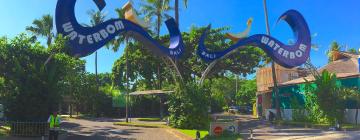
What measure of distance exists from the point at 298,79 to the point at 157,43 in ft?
77.4

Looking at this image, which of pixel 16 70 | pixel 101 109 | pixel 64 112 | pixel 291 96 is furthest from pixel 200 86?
pixel 64 112

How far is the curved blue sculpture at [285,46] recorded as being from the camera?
99.6ft

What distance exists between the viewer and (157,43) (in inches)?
1092

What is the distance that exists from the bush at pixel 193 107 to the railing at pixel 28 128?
32.2 ft

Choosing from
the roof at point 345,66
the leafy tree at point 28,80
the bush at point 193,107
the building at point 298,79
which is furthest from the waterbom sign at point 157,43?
the roof at point 345,66

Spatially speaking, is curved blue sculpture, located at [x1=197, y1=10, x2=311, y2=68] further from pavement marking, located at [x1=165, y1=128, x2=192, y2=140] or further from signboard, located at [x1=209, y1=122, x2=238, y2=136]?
signboard, located at [x1=209, y1=122, x2=238, y2=136]

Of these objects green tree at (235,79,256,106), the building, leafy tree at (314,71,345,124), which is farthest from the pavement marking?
green tree at (235,79,256,106)

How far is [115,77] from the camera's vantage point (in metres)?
67.8

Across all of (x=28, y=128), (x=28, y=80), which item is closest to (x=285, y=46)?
(x=28, y=80)

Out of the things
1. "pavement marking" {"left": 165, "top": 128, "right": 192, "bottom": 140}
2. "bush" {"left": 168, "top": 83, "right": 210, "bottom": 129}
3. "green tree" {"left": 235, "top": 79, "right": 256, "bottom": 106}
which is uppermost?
"green tree" {"left": 235, "top": 79, "right": 256, "bottom": 106}

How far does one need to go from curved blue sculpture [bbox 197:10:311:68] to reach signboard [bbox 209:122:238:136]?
6.37 m

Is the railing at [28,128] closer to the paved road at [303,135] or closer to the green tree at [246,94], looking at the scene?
the paved road at [303,135]

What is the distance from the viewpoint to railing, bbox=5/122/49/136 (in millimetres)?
21703

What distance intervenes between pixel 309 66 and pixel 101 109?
29.6 metres
